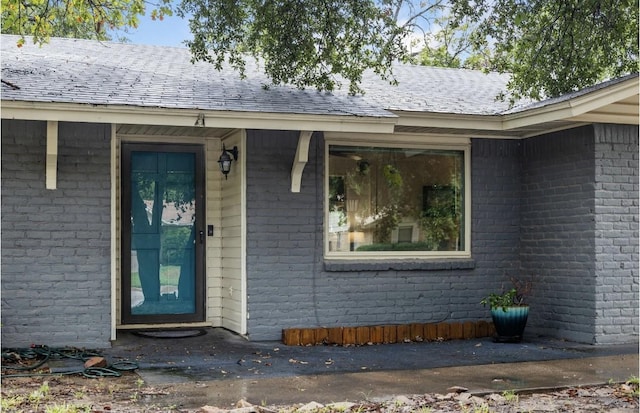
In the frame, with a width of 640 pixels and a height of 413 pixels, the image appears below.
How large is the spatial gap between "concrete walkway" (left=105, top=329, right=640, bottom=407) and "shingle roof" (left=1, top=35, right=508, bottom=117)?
8.15ft

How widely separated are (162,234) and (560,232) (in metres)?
4.69

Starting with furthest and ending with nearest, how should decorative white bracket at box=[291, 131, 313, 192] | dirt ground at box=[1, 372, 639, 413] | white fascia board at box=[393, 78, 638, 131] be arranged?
decorative white bracket at box=[291, 131, 313, 192] → white fascia board at box=[393, 78, 638, 131] → dirt ground at box=[1, 372, 639, 413]

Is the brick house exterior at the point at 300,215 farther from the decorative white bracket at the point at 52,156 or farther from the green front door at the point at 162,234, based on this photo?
the green front door at the point at 162,234

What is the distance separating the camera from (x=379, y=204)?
9.61m

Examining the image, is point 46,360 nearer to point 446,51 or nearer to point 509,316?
point 509,316

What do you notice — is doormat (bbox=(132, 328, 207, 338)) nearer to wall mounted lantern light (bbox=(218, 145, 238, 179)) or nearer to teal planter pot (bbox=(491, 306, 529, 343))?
wall mounted lantern light (bbox=(218, 145, 238, 179))

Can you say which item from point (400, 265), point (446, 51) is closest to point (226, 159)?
point (400, 265)

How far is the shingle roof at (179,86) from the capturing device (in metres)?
7.89

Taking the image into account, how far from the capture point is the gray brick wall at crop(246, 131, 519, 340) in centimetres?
891

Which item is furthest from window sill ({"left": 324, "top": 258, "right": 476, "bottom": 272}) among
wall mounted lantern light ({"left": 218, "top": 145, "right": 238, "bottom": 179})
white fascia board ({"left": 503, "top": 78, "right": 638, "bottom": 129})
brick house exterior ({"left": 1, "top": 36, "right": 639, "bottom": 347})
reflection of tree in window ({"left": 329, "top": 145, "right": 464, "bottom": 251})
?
white fascia board ({"left": 503, "top": 78, "right": 638, "bottom": 129})

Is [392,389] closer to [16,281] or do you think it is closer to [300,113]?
[300,113]

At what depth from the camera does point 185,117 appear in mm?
7730

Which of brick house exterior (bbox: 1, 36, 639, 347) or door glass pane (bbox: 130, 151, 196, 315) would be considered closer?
brick house exterior (bbox: 1, 36, 639, 347)

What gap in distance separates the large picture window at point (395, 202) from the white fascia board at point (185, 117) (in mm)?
1260
